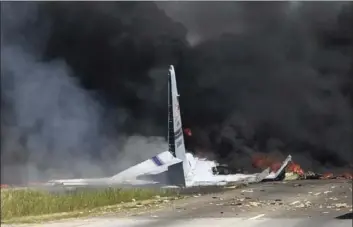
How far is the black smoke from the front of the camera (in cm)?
1116

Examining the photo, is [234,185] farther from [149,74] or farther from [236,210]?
[149,74]

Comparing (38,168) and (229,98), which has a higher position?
(229,98)

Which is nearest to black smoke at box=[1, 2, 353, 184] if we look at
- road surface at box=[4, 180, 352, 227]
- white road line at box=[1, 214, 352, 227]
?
road surface at box=[4, 180, 352, 227]

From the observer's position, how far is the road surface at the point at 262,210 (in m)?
10.9

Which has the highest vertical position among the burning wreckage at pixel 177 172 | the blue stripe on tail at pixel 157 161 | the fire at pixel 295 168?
the blue stripe on tail at pixel 157 161

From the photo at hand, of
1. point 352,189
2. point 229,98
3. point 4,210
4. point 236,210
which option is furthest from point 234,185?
point 4,210

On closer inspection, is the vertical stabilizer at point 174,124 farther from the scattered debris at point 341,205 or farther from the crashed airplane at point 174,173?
the scattered debris at point 341,205

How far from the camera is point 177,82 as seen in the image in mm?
13078

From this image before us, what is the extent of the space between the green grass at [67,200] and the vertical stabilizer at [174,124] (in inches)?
32.9

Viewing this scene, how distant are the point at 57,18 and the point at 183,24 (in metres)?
2.49

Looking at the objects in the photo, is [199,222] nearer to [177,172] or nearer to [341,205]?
[177,172]

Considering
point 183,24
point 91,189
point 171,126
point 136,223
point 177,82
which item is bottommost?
point 136,223

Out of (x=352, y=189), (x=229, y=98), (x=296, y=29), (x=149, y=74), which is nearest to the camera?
(x=352, y=189)

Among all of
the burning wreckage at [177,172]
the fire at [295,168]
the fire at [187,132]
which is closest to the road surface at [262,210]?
the fire at [295,168]
